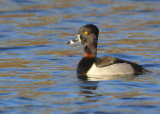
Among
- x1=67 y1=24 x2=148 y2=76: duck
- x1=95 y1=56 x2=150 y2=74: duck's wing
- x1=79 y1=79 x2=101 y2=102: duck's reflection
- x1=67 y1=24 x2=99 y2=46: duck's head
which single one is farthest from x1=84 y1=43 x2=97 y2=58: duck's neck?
x1=79 y1=79 x2=101 y2=102: duck's reflection

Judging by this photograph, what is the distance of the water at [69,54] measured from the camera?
1057 centimetres

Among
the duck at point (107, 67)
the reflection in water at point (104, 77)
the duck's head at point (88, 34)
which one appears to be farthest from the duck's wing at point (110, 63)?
the duck's head at point (88, 34)

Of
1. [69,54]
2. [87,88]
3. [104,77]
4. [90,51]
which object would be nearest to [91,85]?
[87,88]

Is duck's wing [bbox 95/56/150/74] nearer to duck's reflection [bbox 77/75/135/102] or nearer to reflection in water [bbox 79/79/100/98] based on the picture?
duck's reflection [bbox 77/75/135/102]

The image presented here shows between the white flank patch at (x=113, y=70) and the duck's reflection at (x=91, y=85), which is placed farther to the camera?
the white flank patch at (x=113, y=70)

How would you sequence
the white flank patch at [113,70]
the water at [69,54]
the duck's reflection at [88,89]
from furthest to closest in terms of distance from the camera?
the white flank patch at [113,70], the duck's reflection at [88,89], the water at [69,54]

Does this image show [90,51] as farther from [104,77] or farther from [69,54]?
[69,54]

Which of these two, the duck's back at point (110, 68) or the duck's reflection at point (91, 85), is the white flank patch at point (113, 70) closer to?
the duck's back at point (110, 68)

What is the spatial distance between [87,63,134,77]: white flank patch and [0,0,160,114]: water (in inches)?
13.1

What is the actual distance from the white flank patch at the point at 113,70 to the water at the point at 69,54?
0.33m

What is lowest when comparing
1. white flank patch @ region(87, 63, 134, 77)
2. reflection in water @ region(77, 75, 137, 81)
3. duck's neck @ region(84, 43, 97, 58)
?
reflection in water @ region(77, 75, 137, 81)

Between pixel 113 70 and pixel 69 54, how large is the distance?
3.33 metres

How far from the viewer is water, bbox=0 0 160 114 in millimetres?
A: 10570

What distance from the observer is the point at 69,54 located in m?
16.3
